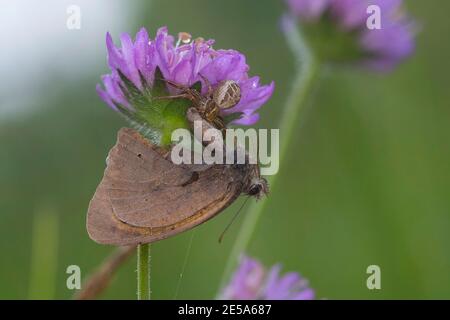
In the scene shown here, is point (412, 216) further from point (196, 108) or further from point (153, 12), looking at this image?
point (153, 12)

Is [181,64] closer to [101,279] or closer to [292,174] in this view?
[101,279]

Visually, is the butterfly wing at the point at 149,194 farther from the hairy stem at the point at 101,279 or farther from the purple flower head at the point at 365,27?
the purple flower head at the point at 365,27

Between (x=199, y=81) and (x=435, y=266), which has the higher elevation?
(x=199, y=81)

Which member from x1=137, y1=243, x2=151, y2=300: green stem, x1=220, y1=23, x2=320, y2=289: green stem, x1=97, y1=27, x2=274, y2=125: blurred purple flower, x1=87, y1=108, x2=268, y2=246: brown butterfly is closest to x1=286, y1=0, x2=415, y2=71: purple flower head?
x1=220, y1=23, x2=320, y2=289: green stem

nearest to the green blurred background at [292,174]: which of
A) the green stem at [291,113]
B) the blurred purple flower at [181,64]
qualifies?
the green stem at [291,113]

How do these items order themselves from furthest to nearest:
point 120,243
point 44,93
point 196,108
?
1. point 44,93
2. point 196,108
3. point 120,243

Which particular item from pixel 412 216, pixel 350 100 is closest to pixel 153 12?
pixel 350 100

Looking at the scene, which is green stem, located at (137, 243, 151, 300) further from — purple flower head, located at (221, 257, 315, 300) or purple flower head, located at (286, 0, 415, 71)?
purple flower head, located at (286, 0, 415, 71)
